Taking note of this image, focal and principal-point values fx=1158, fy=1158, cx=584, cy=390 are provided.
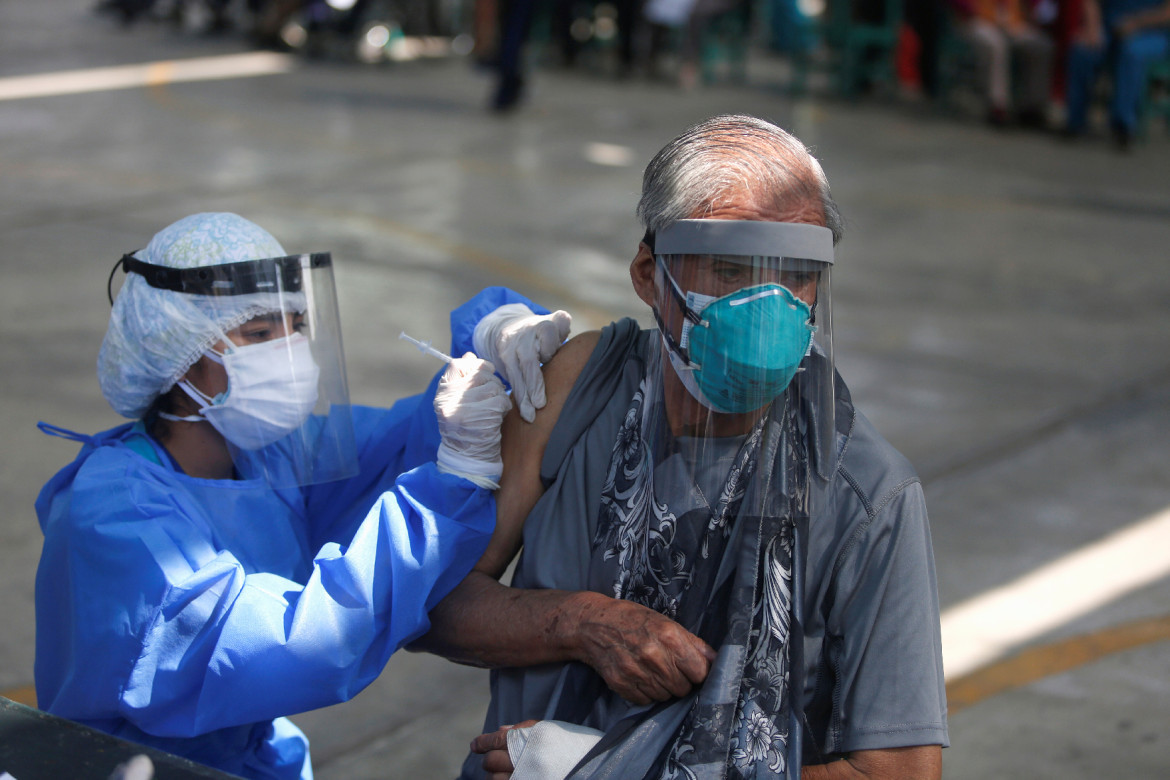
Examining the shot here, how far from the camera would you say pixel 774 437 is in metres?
1.63

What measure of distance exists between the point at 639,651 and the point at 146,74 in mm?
12090

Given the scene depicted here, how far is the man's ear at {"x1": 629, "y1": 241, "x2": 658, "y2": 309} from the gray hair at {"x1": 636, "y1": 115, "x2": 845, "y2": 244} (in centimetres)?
5

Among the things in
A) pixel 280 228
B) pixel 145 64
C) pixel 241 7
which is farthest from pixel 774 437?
pixel 241 7

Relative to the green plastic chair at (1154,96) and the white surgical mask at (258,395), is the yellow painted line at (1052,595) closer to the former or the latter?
the white surgical mask at (258,395)

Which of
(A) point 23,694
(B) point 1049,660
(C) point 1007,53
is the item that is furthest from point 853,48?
(A) point 23,694

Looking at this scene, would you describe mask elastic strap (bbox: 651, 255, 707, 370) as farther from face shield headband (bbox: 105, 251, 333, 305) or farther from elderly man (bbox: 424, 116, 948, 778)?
face shield headband (bbox: 105, 251, 333, 305)

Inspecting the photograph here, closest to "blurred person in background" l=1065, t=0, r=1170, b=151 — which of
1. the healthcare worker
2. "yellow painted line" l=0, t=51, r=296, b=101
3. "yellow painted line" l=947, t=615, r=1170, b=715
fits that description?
"yellow painted line" l=947, t=615, r=1170, b=715

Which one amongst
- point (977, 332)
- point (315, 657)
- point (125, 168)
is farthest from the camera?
point (125, 168)

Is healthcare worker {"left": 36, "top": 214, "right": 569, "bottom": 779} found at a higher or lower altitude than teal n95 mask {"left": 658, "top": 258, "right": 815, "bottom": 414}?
lower

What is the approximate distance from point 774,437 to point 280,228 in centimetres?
566

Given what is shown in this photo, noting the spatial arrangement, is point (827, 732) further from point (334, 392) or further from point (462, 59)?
point (462, 59)

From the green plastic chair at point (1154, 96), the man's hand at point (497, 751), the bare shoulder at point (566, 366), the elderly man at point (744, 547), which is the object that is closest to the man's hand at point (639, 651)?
the elderly man at point (744, 547)

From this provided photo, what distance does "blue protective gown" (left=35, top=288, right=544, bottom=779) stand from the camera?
163 centimetres

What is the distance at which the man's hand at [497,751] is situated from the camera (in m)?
1.65
